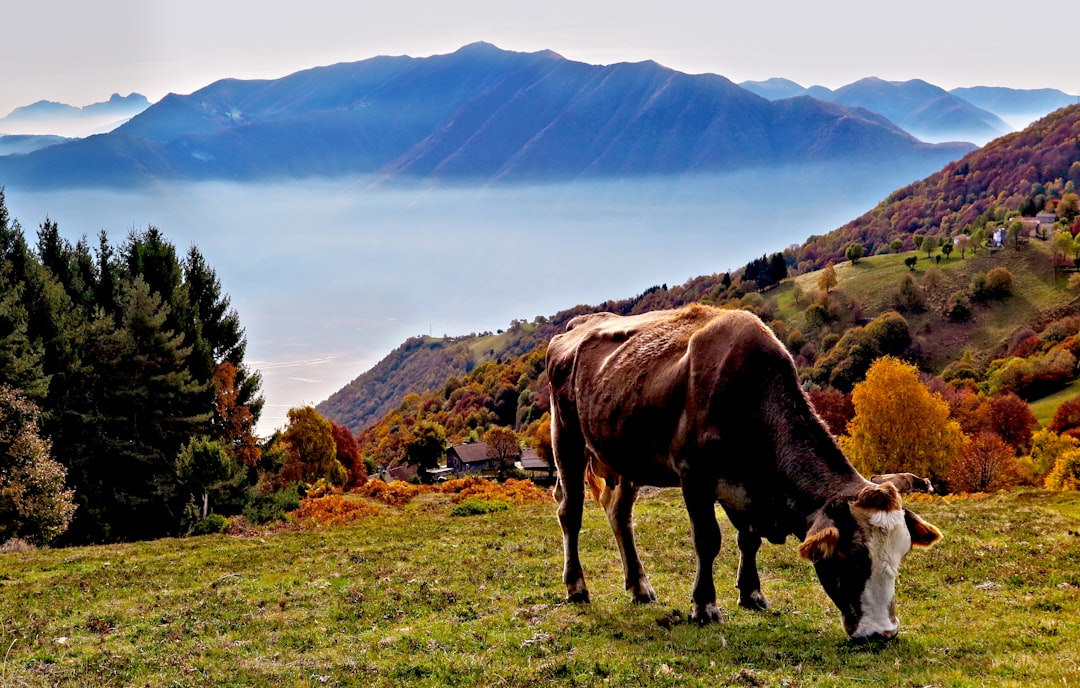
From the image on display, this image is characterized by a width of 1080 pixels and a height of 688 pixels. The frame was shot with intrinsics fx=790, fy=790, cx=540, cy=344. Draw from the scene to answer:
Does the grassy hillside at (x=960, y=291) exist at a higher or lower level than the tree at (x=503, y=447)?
higher

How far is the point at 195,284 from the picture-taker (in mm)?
47812

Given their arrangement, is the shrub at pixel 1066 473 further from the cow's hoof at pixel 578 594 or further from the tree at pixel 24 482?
the tree at pixel 24 482

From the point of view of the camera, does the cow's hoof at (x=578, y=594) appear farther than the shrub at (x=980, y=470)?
No

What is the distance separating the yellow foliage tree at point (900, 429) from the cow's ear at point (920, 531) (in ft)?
156

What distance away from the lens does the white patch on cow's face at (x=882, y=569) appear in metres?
8.88

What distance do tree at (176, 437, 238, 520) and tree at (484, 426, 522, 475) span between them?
67.4 m

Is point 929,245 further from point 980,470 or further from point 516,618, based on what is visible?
point 516,618

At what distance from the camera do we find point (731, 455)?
33.6ft

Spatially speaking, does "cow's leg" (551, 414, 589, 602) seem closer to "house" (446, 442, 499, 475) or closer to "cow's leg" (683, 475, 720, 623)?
"cow's leg" (683, 475, 720, 623)

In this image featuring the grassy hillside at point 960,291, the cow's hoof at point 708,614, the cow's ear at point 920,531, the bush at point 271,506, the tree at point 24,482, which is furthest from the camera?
the grassy hillside at point 960,291

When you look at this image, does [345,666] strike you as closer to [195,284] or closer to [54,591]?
[54,591]

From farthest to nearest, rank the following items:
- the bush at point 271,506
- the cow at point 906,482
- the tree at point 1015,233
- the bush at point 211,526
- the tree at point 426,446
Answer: the tree at point 1015,233, the tree at point 426,446, the bush at point 271,506, the bush at point 211,526, the cow at point 906,482

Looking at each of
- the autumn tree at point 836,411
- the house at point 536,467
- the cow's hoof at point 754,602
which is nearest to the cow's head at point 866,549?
the cow's hoof at point 754,602

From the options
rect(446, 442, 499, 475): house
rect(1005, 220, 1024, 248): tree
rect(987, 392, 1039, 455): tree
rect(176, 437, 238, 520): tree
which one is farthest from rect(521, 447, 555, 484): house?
rect(1005, 220, 1024, 248): tree
